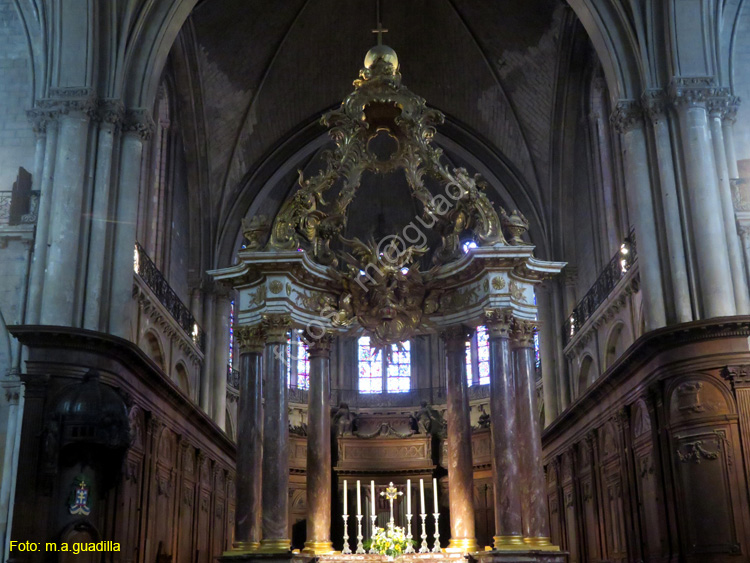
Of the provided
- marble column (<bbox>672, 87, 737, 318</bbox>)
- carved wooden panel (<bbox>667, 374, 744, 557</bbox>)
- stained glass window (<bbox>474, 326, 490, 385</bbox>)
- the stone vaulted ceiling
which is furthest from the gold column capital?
stained glass window (<bbox>474, 326, 490, 385</bbox>)

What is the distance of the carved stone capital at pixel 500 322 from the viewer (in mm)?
13859

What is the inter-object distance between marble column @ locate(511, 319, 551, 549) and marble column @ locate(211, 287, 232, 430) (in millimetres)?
13018

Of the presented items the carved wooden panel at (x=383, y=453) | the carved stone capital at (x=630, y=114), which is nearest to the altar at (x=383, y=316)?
the carved stone capital at (x=630, y=114)

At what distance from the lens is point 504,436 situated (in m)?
13.3

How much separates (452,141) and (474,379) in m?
8.18

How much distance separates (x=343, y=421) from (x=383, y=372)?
3777 millimetres

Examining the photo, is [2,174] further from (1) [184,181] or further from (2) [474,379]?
(2) [474,379]

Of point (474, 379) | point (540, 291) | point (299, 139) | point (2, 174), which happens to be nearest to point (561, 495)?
point (540, 291)

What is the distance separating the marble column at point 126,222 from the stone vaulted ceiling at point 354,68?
708cm

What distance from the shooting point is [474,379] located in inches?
1211

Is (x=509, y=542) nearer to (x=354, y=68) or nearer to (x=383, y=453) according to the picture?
(x=383, y=453)

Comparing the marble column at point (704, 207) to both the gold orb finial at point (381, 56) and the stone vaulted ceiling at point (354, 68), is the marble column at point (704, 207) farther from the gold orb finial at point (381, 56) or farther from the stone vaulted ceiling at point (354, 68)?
the stone vaulted ceiling at point (354, 68)

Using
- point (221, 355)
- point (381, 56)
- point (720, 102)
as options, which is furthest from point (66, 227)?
point (720, 102)

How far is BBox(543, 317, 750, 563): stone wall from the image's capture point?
13.6 meters
